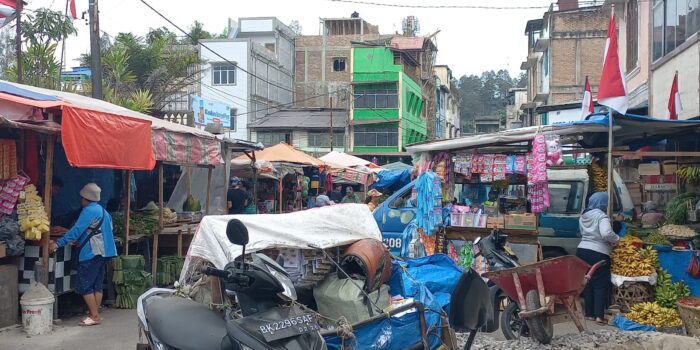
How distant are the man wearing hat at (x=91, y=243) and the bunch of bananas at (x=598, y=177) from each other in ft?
24.2

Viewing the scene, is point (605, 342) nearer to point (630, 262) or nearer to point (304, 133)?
point (630, 262)

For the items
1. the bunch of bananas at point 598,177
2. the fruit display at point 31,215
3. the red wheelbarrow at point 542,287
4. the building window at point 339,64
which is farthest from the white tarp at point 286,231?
the building window at point 339,64

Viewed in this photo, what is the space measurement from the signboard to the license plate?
27637 millimetres

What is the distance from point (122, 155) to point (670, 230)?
7453mm

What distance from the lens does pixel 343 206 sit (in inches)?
250

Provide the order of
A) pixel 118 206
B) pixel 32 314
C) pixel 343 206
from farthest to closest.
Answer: pixel 118 206, pixel 32 314, pixel 343 206

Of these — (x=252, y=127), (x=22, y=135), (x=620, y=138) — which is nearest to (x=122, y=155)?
(x=22, y=135)

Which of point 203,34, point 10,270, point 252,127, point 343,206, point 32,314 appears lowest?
point 32,314

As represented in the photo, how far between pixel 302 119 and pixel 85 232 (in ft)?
125

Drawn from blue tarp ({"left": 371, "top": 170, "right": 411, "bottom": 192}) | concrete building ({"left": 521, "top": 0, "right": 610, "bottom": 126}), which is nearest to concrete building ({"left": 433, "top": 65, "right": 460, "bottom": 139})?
concrete building ({"left": 521, "top": 0, "right": 610, "bottom": 126})

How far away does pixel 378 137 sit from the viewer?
4453 cm

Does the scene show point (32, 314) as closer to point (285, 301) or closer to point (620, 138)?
point (285, 301)

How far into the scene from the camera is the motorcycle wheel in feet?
24.5

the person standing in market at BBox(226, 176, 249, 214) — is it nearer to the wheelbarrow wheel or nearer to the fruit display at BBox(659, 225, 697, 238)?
the fruit display at BBox(659, 225, 697, 238)
